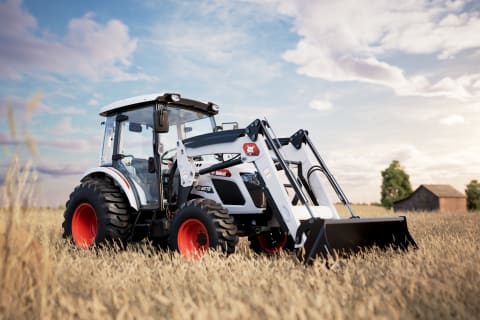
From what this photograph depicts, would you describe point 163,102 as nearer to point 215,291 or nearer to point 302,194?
point 302,194

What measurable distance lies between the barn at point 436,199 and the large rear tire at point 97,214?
1348 inches

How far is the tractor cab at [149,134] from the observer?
283 inches

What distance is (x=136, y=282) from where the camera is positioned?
14.8 feet

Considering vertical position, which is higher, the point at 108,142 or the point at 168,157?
the point at 108,142

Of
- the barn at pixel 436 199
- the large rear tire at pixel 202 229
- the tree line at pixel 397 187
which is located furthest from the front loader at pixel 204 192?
the tree line at pixel 397 187

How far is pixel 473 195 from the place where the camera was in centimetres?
5003

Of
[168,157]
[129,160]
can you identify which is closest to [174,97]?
[168,157]

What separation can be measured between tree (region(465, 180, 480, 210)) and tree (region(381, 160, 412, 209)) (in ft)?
20.3

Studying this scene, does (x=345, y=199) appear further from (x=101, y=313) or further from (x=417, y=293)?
(x=101, y=313)

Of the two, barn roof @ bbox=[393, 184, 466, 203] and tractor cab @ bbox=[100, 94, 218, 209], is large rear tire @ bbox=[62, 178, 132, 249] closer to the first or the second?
tractor cab @ bbox=[100, 94, 218, 209]

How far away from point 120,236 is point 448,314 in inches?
201

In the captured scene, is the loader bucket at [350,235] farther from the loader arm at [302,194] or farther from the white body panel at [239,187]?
the white body panel at [239,187]

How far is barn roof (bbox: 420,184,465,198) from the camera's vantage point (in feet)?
127

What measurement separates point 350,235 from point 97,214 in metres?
3.86
